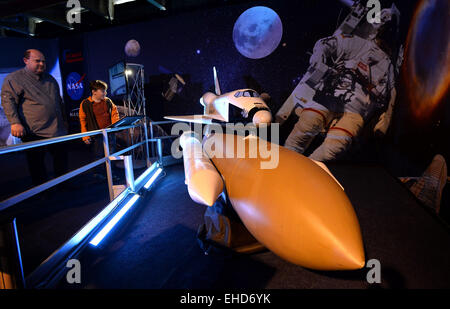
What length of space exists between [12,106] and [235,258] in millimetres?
2769

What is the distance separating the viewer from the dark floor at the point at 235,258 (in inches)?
56.7

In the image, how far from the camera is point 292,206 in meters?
0.92

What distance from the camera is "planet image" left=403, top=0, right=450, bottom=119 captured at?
239 centimetres

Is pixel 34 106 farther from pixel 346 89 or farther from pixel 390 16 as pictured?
pixel 390 16

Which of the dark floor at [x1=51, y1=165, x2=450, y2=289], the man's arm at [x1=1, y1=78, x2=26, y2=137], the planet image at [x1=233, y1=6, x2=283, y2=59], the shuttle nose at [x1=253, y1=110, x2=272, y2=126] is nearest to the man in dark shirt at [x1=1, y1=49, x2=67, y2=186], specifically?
the man's arm at [x1=1, y1=78, x2=26, y2=137]

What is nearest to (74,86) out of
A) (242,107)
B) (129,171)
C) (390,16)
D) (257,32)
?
(129,171)

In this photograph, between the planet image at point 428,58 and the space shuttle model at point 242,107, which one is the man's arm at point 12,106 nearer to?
the space shuttle model at point 242,107

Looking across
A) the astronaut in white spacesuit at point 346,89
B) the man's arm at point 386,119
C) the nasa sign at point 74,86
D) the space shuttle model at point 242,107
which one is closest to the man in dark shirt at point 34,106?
the space shuttle model at point 242,107

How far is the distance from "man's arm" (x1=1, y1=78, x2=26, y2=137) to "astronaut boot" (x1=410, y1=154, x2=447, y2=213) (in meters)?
4.67

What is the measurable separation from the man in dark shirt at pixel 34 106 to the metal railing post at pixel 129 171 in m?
1.01

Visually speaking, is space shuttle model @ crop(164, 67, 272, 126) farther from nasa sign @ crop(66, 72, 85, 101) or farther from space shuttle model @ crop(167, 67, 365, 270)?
nasa sign @ crop(66, 72, 85, 101)

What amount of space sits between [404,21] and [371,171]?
2577mm
